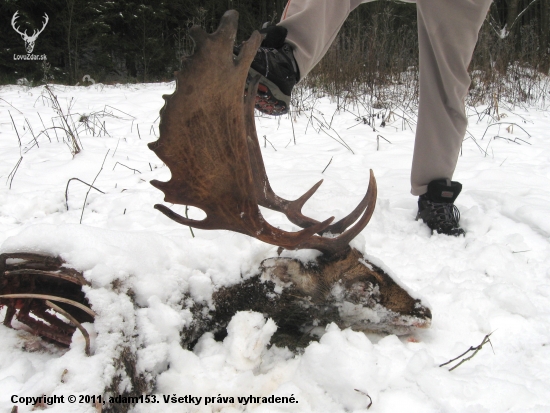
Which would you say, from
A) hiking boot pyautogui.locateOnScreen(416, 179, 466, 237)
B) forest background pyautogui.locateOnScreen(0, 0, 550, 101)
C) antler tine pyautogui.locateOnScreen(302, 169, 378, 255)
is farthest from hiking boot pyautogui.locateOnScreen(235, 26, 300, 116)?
forest background pyautogui.locateOnScreen(0, 0, 550, 101)

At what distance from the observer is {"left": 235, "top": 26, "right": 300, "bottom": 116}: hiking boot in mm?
1631

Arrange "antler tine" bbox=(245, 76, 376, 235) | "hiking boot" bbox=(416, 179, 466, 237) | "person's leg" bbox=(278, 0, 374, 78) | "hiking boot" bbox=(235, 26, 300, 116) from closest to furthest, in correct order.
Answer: "antler tine" bbox=(245, 76, 376, 235), "hiking boot" bbox=(235, 26, 300, 116), "person's leg" bbox=(278, 0, 374, 78), "hiking boot" bbox=(416, 179, 466, 237)

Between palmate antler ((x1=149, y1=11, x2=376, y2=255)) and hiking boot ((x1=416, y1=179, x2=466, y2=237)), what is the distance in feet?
3.23

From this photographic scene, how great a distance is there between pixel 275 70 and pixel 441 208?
3.61 feet

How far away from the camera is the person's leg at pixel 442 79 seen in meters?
1.85

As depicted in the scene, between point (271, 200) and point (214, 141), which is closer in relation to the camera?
point (214, 141)

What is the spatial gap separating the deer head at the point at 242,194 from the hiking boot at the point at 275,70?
49 centimetres

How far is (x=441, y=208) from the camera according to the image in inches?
80.6

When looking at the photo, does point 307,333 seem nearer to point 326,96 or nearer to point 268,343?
point 268,343

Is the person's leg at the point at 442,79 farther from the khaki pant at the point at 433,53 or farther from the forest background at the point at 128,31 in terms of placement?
the forest background at the point at 128,31

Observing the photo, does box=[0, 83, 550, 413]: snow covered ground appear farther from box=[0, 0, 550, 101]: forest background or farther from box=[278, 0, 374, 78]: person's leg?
box=[0, 0, 550, 101]: forest background

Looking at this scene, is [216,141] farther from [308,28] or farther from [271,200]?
[308,28]

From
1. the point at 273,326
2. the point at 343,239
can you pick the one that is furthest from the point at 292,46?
the point at 273,326

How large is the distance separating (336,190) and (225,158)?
4.88 feet
